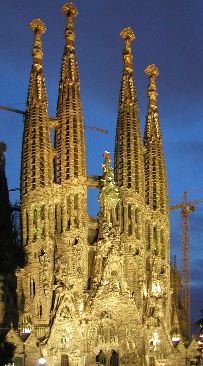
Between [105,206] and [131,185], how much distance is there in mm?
2941

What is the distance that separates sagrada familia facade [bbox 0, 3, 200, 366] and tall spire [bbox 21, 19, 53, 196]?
77mm

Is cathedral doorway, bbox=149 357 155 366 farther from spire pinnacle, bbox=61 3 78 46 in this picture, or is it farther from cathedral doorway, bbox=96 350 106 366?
spire pinnacle, bbox=61 3 78 46

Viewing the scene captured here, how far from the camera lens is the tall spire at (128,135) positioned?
70562mm

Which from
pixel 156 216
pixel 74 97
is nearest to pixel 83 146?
pixel 74 97

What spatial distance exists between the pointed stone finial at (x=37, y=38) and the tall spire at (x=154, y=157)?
1166cm

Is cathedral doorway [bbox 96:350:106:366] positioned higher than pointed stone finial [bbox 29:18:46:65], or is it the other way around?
pointed stone finial [bbox 29:18:46:65]

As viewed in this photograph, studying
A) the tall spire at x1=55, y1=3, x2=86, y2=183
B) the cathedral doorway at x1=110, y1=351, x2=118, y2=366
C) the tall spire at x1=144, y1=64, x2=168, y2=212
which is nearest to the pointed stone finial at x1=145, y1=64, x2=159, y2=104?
the tall spire at x1=144, y1=64, x2=168, y2=212

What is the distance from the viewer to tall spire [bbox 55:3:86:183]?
67.5m

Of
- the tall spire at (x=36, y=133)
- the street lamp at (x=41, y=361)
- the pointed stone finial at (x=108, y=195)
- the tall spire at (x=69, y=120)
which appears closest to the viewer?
the street lamp at (x=41, y=361)

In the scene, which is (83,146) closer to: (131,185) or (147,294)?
(131,185)

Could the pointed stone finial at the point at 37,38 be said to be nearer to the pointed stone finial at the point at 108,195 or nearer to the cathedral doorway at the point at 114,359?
the pointed stone finial at the point at 108,195

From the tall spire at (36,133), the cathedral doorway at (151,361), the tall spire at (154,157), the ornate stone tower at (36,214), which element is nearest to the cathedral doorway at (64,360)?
the ornate stone tower at (36,214)

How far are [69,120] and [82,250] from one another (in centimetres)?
1044

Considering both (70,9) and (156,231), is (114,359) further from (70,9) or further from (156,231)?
(70,9)
